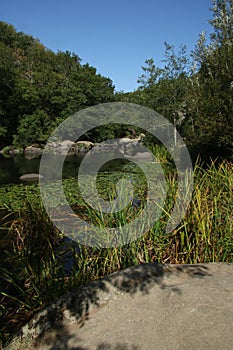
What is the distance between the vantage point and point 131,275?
2521 millimetres

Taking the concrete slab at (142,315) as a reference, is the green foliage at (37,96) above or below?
above

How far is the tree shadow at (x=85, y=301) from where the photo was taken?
84.7 inches

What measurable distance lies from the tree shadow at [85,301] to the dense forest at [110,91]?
7.44 metres

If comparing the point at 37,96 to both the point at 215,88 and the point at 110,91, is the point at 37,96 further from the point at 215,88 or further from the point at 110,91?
the point at 215,88

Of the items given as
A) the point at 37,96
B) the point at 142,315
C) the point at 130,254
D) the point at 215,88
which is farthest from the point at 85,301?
the point at 37,96

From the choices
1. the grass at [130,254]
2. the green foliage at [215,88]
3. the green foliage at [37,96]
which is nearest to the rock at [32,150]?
the green foliage at [37,96]

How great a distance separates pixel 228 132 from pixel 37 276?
772 cm

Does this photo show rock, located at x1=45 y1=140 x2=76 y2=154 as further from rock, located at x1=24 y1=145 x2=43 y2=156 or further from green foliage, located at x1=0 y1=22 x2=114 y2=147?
green foliage, located at x1=0 y1=22 x2=114 y2=147

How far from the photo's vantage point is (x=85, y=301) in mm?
2330

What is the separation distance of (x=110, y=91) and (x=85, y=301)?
3281 centimetres

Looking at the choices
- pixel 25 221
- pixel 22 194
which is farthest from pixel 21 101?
pixel 25 221

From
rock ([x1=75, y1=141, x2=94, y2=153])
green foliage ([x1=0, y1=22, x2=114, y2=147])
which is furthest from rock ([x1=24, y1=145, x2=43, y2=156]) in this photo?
rock ([x1=75, y1=141, x2=94, y2=153])

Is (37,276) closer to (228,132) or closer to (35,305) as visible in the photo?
(35,305)

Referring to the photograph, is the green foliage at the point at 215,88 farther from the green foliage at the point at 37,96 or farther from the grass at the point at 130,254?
the green foliage at the point at 37,96
